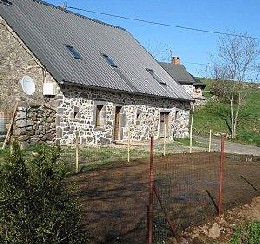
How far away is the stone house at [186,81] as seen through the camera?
44469 millimetres

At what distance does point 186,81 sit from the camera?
44406 mm

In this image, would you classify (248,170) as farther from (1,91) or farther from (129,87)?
(1,91)

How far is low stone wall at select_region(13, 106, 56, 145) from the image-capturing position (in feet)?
54.3

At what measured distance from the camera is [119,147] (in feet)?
65.7

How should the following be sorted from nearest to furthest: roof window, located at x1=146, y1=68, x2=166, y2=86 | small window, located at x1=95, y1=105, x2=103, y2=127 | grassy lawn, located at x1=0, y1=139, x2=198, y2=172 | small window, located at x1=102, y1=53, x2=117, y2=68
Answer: grassy lawn, located at x1=0, y1=139, x2=198, y2=172, small window, located at x1=95, y1=105, x2=103, y2=127, small window, located at x1=102, y1=53, x2=117, y2=68, roof window, located at x1=146, y1=68, x2=166, y2=86

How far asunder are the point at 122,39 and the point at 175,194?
1951cm

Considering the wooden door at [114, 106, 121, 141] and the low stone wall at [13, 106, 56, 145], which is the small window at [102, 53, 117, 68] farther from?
the low stone wall at [13, 106, 56, 145]

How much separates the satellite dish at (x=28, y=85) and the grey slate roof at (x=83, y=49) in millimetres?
1022

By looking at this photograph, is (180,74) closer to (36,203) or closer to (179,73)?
(179,73)

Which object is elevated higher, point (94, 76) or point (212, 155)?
point (94, 76)

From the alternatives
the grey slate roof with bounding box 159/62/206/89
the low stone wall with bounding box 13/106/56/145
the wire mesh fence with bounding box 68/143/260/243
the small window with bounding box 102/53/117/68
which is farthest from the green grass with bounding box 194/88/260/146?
the wire mesh fence with bounding box 68/143/260/243

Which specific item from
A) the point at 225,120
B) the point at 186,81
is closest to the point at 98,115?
the point at 225,120

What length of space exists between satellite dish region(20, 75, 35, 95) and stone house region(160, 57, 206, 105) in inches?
1079

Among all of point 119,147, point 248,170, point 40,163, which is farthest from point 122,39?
point 40,163
